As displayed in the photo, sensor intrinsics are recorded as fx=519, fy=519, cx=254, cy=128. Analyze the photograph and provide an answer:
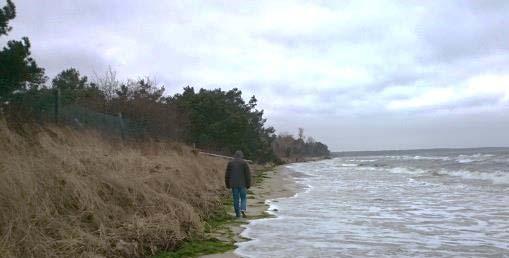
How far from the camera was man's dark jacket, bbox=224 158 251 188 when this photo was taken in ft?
45.0

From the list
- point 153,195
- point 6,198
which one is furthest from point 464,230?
point 6,198

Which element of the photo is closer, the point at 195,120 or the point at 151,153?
the point at 151,153

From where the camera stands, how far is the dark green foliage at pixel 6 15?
17297 mm

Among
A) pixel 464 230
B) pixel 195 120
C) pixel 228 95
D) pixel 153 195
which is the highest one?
pixel 228 95

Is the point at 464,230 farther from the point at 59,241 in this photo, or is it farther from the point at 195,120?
the point at 195,120

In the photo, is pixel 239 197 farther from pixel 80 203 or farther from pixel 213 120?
pixel 213 120

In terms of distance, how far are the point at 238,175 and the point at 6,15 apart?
33.0 ft

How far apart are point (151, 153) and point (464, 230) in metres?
9.54

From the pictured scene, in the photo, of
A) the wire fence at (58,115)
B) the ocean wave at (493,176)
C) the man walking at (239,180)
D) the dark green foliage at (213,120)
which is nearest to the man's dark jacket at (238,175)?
the man walking at (239,180)

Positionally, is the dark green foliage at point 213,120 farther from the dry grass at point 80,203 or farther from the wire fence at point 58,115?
the dry grass at point 80,203

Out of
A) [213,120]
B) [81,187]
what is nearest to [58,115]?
[81,187]

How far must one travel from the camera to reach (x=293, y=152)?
5394 inches

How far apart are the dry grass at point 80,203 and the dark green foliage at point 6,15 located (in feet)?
23.7

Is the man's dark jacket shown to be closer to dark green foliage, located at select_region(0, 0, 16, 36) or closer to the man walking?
the man walking
